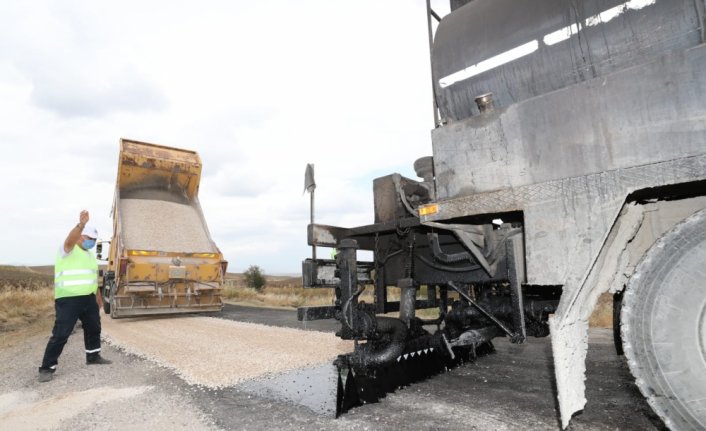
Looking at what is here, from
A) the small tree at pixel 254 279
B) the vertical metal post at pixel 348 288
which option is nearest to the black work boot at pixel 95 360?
the vertical metal post at pixel 348 288

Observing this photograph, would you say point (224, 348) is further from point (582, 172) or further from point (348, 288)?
point (582, 172)

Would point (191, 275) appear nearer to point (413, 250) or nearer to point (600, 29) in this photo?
point (413, 250)

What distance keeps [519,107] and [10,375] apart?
606cm

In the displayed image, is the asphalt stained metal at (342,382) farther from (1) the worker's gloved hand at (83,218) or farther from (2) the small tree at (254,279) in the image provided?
(2) the small tree at (254,279)

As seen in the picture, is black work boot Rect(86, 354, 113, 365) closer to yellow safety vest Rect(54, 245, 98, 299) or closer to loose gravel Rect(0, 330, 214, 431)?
loose gravel Rect(0, 330, 214, 431)

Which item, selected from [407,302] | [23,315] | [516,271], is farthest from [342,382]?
[23,315]

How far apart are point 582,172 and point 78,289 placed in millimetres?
5539

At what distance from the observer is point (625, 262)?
2.53m

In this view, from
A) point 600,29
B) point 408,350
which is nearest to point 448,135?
point 600,29

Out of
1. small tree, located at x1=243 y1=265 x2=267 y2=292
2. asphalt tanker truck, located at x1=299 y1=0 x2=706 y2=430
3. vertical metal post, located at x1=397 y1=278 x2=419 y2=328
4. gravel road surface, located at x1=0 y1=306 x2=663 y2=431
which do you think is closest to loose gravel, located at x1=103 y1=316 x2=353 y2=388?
gravel road surface, located at x1=0 y1=306 x2=663 y2=431

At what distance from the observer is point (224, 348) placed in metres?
5.86

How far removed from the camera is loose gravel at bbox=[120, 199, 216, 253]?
9969mm

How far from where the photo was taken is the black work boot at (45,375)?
4563 millimetres

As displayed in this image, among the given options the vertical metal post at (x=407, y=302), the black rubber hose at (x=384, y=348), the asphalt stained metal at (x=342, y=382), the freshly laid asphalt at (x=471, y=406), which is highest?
the vertical metal post at (x=407, y=302)
